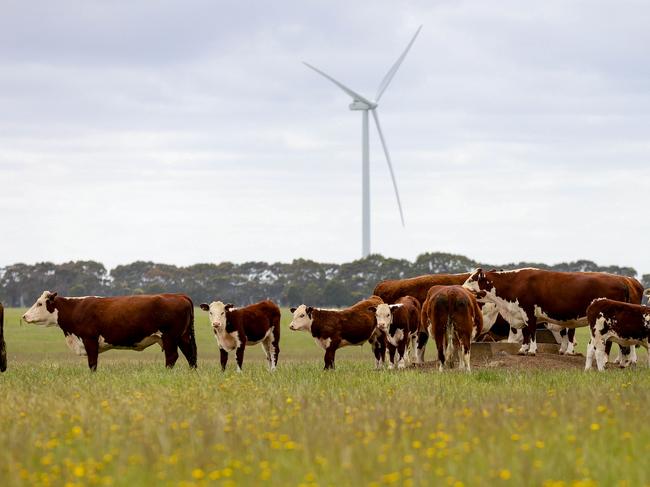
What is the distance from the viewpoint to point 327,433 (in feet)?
30.0

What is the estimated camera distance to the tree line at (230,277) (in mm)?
100750

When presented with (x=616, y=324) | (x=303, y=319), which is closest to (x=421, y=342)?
(x=303, y=319)

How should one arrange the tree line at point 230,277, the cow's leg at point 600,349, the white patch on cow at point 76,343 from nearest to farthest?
the cow's leg at point 600,349
the white patch on cow at point 76,343
the tree line at point 230,277

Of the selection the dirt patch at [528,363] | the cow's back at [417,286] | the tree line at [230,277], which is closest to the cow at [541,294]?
the dirt patch at [528,363]

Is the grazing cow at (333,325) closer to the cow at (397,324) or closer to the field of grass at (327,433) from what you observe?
the cow at (397,324)

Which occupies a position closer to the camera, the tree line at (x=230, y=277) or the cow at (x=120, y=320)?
the cow at (x=120, y=320)

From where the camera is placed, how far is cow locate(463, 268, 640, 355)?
21.4 meters

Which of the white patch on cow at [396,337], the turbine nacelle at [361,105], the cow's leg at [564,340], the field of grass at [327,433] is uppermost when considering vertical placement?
the turbine nacelle at [361,105]

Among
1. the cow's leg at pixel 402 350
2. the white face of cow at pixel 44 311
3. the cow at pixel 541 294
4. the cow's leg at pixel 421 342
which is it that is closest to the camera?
the cow's leg at pixel 402 350

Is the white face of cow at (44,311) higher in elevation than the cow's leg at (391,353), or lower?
higher

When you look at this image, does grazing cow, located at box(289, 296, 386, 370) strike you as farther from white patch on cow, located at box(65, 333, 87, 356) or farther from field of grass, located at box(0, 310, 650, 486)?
field of grass, located at box(0, 310, 650, 486)

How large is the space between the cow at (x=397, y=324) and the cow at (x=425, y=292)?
2.24m

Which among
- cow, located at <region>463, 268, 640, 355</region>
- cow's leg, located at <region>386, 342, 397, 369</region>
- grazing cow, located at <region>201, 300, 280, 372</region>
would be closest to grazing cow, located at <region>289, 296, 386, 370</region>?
cow's leg, located at <region>386, 342, 397, 369</region>

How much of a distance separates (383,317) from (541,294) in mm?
4176
